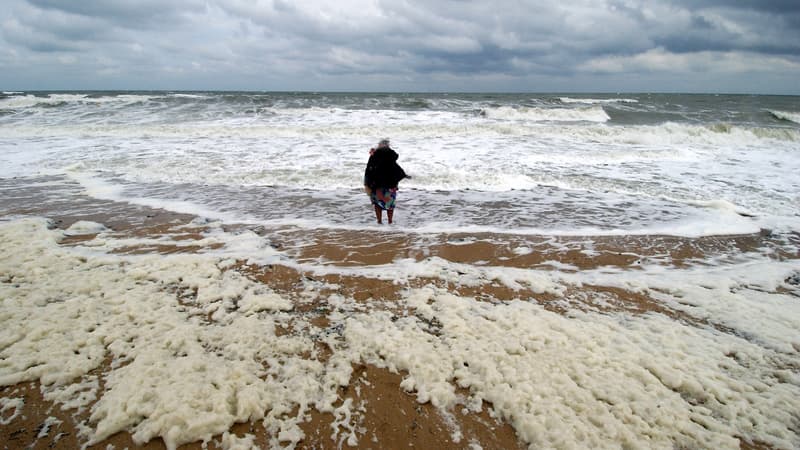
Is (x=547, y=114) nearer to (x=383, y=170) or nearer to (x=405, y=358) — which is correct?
(x=383, y=170)

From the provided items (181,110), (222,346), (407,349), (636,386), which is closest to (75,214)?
(222,346)

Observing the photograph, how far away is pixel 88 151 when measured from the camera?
13930mm

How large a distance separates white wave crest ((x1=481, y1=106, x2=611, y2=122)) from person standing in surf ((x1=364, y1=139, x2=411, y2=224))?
76.7 ft

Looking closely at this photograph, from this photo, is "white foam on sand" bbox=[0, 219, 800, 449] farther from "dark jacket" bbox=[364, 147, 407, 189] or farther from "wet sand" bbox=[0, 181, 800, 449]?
"dark jacket" bbox=[364, 147, 407, 189]

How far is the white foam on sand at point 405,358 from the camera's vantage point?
255 cm

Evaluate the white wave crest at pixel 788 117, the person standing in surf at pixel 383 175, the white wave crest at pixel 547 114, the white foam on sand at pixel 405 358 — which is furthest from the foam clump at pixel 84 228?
the white wave crest at pixel 788 117

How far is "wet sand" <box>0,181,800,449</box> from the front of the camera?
2494 millimetres

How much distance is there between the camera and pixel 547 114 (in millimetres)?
31375

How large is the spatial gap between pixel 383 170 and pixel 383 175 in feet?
0.29

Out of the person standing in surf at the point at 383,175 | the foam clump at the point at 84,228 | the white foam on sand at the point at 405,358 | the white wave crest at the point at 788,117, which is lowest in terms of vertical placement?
the white foam on sand at the point at 405,358

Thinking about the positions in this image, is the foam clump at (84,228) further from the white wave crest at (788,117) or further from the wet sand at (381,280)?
the white wave crest at (788,117)

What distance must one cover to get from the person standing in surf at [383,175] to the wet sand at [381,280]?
0.75 meters

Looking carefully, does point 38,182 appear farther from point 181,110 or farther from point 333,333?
point 181,110

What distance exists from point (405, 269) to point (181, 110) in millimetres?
28593
